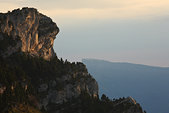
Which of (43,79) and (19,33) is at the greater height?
(19,33)

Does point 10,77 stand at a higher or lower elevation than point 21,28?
lower

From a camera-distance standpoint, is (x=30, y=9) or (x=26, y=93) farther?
(x=30, y=9)

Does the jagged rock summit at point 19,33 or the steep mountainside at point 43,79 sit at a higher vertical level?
the jagged rock summit at point 19,33

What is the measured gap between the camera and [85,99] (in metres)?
169

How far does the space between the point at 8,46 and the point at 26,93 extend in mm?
36690

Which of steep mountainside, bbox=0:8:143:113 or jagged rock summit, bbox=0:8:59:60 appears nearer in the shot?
steep mountainside, bbox=0:8:143:113

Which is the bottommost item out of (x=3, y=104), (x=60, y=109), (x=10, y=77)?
(x=60, y=109)

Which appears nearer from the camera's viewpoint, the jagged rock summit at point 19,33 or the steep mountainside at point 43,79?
the steep mountainside at point 43,79

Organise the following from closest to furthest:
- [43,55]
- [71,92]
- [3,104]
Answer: [3,104], [71,92], [43,55]

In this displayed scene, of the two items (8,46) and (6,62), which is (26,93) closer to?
(6,62)

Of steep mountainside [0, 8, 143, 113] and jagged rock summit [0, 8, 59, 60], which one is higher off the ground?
jagged rock summit [0, 8, 59, 60]

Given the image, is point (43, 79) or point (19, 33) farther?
point (19, 33)

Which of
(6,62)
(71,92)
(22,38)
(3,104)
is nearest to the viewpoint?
(3,104)

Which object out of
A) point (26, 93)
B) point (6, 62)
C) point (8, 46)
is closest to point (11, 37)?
point (8, 46)
